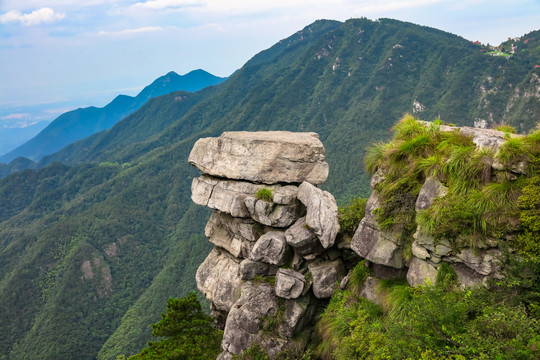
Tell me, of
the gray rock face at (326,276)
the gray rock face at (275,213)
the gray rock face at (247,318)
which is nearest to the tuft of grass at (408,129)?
the gray rock face at (275,213)

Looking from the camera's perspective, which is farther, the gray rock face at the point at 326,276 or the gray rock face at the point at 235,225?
the gray rock face at the point at 235,225

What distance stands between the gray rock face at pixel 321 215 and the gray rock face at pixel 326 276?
42.9 inches

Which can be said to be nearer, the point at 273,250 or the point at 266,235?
the point at 273,250

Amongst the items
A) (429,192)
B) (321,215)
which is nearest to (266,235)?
(321,215)

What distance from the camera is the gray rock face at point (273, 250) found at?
46.3ft

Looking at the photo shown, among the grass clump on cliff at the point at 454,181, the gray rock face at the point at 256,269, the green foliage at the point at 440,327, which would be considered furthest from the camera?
the gray rock face at the point at 256,269

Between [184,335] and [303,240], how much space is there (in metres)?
7.66

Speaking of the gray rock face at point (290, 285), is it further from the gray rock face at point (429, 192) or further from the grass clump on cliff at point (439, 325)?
the gray rock face at point (429, 192)

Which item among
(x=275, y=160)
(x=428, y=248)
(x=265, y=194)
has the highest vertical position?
(x=275, y=160)

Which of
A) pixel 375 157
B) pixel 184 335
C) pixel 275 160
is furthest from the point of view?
pixel 275 160

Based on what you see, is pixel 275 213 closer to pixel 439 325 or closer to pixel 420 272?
pixel 420 272

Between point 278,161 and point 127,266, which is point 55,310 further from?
point 278,161

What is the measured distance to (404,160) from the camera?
12.1m

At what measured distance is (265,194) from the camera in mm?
15219
